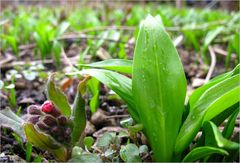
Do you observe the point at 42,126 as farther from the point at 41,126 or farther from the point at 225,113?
the point at 225,113

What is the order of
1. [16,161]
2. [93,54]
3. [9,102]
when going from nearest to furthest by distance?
[16,161] → [9,102] → [93,54]

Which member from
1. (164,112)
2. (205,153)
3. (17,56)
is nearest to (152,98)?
(164,112)

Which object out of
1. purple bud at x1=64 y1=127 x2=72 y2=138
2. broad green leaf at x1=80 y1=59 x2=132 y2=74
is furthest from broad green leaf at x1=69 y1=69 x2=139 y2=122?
purple bud at x1=64 y1=127 x2=72 y2=138

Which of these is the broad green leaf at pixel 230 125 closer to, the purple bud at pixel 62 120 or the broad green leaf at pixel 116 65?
the broad green leaf at pixel 116 65

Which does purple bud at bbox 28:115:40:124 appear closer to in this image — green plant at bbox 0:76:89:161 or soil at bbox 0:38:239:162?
green plant at bbox 0:76:89:161

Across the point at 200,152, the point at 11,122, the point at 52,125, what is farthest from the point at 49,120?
the point at 200,152

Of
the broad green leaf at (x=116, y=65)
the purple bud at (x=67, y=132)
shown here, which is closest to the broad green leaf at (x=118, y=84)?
the broad green leaf at (x=116, y=65)

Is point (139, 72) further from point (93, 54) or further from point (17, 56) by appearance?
point (17, 56)
